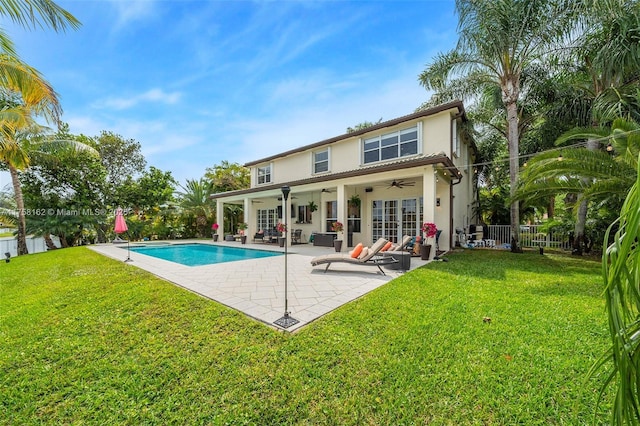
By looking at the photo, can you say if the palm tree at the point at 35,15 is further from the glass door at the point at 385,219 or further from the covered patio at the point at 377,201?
the glass door at the point at 385,219

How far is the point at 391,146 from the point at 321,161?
17.0 feet

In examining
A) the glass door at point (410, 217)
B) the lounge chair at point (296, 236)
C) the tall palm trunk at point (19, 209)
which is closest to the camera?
the glass door at point (410, 217)

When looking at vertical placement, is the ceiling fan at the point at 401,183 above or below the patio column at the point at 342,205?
above

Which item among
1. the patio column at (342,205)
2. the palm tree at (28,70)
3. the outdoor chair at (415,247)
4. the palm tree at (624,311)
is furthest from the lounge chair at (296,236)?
the palm tree at (624,311)

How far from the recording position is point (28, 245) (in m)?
19.8

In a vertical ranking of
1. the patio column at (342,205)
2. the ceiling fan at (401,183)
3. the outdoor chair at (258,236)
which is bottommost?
the outdoor chair at (258,236)

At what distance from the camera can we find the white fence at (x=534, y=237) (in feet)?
44.8

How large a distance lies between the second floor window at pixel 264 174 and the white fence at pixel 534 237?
16.2 m

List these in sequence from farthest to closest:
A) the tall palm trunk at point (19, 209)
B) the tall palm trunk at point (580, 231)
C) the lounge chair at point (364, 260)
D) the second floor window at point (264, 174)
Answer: the second floor window at point (264, 174) → the tall palm trunk at point (19, 209) → the tall palm trunk at point (580, 231) → the lounge chair at point (364, 260)

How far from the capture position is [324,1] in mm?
8797

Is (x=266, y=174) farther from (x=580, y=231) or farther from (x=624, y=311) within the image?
(x=624, y=311)

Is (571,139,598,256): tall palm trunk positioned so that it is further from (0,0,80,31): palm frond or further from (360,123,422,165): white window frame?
(0,0,80,31): palm frond

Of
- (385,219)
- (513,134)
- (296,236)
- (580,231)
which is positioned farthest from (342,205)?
(580,231)

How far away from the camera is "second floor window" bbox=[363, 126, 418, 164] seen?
43.7 feet
